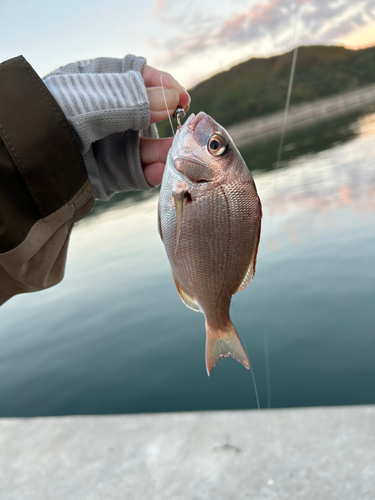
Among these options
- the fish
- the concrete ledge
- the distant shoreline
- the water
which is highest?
the fish

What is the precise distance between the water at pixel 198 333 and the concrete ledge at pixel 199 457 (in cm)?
107

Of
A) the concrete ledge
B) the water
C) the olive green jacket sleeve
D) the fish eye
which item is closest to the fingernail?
the fish eye

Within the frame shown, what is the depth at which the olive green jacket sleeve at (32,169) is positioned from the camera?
1.66 meters

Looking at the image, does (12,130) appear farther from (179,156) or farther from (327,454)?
(327,454)

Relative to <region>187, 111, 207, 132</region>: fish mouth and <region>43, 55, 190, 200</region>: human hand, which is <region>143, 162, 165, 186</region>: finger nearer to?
<region>43, 55, 190, 200</region>: human hand

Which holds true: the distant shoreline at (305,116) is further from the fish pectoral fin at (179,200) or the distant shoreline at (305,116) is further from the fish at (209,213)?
the fish pectoral fin at (179,200)

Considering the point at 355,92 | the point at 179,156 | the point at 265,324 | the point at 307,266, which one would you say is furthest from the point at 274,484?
the point at 355,92

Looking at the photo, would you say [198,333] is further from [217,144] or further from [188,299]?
[217,144]

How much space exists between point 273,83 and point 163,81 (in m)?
106

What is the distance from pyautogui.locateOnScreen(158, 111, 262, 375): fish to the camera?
1631mm

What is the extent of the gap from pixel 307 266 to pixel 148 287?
3939 millimetres

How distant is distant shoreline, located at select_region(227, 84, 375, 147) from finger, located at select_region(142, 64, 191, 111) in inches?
1988

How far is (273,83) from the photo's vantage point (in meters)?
98.8

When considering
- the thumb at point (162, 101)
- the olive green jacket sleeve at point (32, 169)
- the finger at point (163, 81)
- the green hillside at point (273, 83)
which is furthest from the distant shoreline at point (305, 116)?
the olive green jacket sleeve at point (32, 169)
